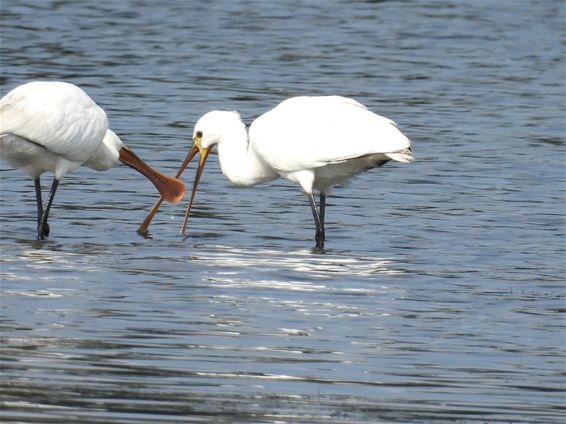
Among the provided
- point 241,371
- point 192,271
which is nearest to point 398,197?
point 192,271

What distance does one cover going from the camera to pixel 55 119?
11617mm

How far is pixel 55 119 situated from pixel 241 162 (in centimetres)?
158

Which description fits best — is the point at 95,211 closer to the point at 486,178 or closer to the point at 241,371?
the point at 486,178

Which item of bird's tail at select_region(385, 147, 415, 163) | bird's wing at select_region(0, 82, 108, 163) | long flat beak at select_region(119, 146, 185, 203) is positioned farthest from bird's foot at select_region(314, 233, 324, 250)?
bird's wing at select_region(0, 82, 108, 163)

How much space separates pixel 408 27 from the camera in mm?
24359

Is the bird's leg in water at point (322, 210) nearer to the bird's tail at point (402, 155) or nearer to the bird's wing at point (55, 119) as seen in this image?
the bird's tail at point (402, 155)

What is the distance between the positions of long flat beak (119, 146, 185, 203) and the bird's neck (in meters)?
0.54

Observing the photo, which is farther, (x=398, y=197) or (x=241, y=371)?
(x=398, y=197)

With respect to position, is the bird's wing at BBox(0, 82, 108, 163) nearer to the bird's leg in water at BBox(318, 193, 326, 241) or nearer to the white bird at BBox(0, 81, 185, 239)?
the white bird at BBox(0, 81, 185, 239)

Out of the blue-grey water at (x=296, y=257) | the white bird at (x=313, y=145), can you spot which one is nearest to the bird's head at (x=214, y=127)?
the white bird at (x=313, y=145)

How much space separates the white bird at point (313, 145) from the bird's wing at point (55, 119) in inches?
29.7

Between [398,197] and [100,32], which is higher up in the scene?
[398,197]

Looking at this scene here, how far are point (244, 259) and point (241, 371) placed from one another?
3351 millimetres

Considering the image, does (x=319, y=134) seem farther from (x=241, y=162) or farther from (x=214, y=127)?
(x=214, y=127)
